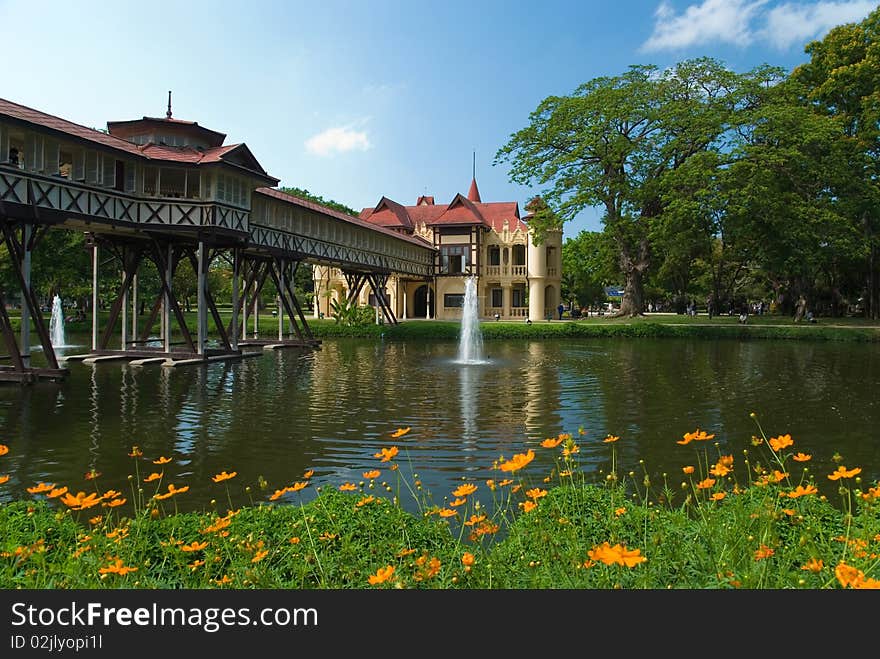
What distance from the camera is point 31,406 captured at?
14.2 meters

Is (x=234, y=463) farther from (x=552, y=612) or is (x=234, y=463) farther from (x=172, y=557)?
(x=552, y=612)

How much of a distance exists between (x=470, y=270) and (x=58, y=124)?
1509 inches

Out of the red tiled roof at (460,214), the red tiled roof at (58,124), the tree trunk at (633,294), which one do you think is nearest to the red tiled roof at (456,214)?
the red tiled roof at (460,214)

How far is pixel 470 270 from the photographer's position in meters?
55.2

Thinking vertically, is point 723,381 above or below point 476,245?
below

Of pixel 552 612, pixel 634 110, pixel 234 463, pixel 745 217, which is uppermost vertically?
pixel 634 110

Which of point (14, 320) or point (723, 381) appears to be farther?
point (14, 320)

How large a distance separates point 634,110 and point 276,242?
23424 mm

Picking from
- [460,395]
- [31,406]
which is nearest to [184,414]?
[31,406]

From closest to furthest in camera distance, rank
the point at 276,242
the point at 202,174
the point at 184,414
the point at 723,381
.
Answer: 1. the point at 184,414
2. the point at 723,381
3. the point at 202,174
4. the point at 276,242

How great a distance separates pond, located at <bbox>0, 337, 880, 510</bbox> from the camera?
8.95m

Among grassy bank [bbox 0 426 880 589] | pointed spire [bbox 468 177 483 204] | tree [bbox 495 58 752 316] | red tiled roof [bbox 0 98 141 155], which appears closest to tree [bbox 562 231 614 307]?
pointed spire [bbox 468 177 483 204]

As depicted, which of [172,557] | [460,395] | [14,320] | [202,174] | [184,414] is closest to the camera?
[172,557]

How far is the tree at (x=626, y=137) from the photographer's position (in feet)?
129
